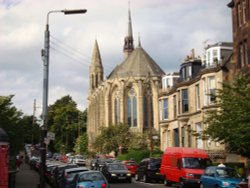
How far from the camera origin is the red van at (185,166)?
25953 millimetres

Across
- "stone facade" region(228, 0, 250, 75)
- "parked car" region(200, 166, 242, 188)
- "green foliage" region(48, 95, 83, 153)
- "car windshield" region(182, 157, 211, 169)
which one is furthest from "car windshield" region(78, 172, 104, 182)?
"green foliage" region(48, 95, 83, 153)

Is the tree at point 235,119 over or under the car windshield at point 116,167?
over

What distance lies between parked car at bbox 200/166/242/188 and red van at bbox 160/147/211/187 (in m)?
2.91

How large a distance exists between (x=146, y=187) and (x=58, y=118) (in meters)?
84.0

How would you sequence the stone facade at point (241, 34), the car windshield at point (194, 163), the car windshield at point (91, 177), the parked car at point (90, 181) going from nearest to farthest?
the parked car at point (90, 181), the car windshield at point (91, 177), the car windshield at point (194, 163), the stone facade at point (241, 34)

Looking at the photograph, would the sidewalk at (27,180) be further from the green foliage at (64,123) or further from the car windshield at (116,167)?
the green foliage at (64,123)

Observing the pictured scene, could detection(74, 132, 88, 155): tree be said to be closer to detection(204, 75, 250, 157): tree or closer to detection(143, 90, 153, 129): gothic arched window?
detection(143, 90, 153, 129): gothic arched window

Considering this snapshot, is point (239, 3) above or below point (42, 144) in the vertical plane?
above

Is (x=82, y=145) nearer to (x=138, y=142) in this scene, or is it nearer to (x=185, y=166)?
(x=138, y=142)

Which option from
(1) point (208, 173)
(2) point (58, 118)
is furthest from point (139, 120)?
(1) point (208, 173)

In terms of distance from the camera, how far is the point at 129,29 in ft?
427

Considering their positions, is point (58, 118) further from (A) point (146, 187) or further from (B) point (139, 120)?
(A) point (146, 187)

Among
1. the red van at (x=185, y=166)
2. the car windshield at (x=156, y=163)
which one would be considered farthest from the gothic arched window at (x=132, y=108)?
the red van at (x=185, y=166)

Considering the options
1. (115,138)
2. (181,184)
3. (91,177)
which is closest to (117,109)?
(115,138)
